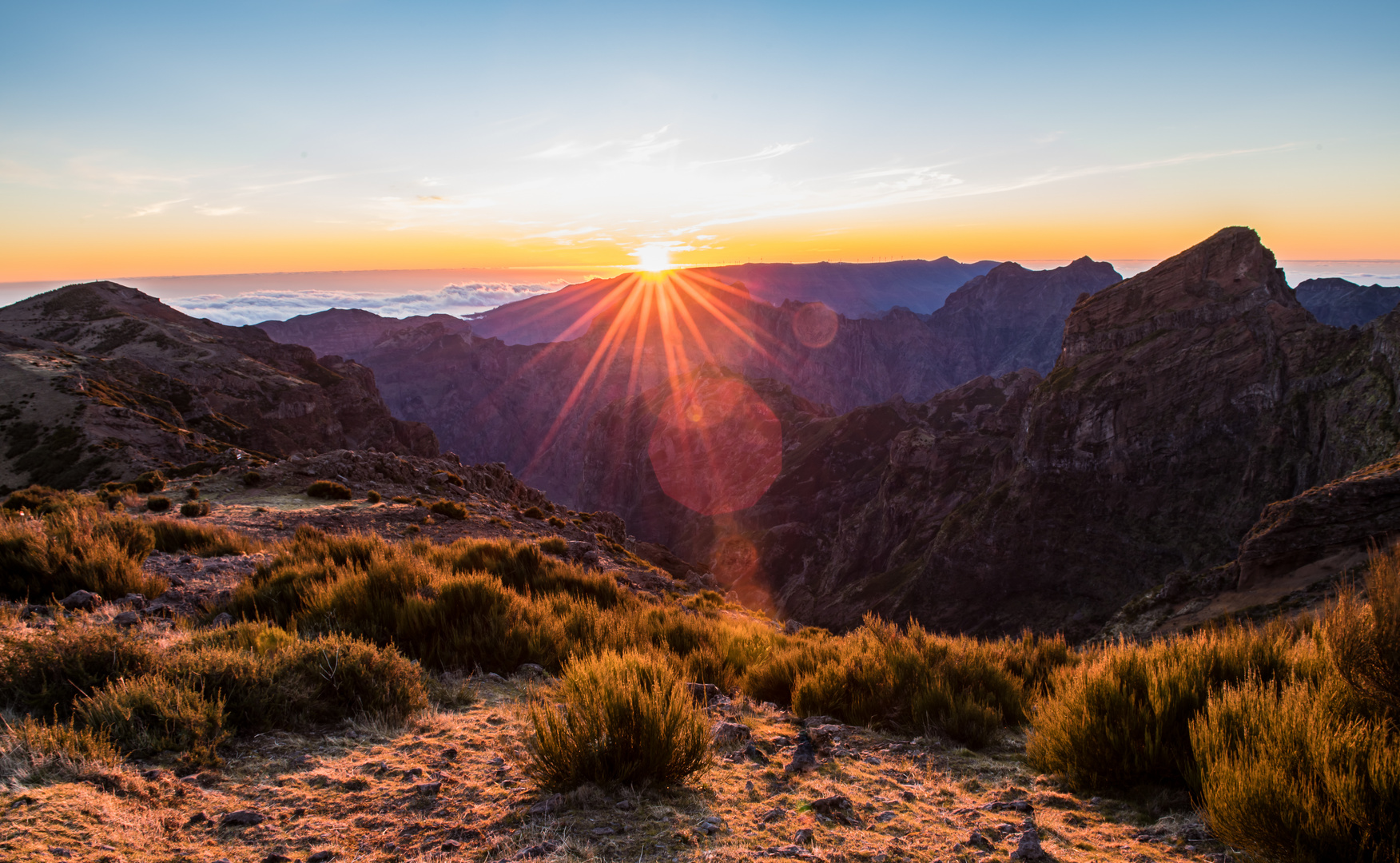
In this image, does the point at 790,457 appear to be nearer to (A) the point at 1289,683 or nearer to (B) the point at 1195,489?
(B) the point at 1195,489

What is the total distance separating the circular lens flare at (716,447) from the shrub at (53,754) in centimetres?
14365

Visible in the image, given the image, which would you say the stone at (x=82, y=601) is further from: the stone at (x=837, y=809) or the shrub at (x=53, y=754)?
the stone at (x=837, y=809)

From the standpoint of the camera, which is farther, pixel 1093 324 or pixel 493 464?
pixel 1093 324

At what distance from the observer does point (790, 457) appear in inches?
5817

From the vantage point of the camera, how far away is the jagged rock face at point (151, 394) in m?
43.0

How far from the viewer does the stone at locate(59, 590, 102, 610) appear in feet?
22.6

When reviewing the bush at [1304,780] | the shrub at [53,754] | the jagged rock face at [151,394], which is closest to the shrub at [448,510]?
the shrub at [53,754]

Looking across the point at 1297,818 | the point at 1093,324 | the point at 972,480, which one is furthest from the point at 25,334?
the point at 1093,324

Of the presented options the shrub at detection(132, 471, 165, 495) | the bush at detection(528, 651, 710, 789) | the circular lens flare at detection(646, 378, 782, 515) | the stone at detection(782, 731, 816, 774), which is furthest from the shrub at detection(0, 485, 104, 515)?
the circular lens flare at detection(646, 378, 782, 515)

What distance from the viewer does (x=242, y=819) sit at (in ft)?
10.7

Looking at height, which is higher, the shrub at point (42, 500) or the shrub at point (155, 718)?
the shrub at point (155, 718)

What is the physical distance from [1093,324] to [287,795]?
3978 inches

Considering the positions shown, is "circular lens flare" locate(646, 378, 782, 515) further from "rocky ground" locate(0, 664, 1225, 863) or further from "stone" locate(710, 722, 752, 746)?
"rocky ground" locate(0, 664, 1225, 863)

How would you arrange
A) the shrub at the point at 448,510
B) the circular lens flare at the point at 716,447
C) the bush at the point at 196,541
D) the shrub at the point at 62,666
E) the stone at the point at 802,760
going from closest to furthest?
1. the shrub at the point at 62,666
2. the stone at the point at 802,760
3. the bush at the point at 196,541
4. the shrub at the point at 448,510
5. the circular lens flare at the point at 716,447
